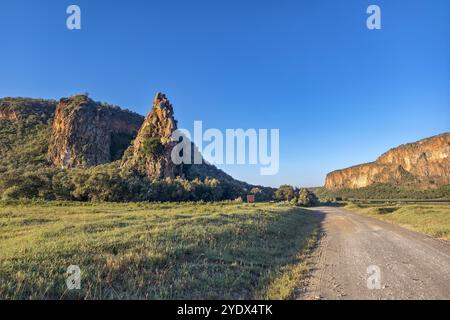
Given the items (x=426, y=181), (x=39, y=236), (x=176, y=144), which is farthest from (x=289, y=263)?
(x=426, y=181)

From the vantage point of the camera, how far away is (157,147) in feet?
244

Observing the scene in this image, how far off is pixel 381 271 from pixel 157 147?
68177 mm

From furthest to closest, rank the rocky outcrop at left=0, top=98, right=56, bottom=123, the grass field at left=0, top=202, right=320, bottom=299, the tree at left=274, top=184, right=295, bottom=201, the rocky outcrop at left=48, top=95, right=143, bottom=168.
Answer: the rocky outcrop at left=0, top=98, right=56, bottom=123 → the tree at left=274, top=184, right=295, bottom=201 → the rocky outcrop at left=48, top=95, right=143, bottom=168 → the grass field at left=0, top=202, right=320, bottom=299

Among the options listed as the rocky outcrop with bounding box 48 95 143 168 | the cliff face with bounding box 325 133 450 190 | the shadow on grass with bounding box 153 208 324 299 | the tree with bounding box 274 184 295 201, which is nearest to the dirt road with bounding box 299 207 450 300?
the shadow on grass with bounding box 153 208 324 299

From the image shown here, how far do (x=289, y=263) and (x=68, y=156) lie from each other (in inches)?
3502

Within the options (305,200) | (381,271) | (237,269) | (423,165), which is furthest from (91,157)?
(423,165)

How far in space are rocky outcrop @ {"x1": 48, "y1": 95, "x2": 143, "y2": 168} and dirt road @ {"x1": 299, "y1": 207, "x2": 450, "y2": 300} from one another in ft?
268

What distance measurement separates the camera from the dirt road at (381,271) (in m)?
7.44

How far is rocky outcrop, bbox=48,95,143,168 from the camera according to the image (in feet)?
288

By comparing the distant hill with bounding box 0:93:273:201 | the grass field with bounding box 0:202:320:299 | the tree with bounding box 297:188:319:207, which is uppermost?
the distant hill with bounding box 0:93:273:201

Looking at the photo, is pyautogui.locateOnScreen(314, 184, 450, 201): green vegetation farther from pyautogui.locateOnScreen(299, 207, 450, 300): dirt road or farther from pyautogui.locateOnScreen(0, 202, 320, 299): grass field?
pyautogui.locateOnScreen(0, 202, 320, 299): grass field

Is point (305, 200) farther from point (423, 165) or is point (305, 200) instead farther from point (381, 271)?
point (423, 165)

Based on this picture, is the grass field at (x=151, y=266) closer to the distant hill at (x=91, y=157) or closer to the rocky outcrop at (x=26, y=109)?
the distant hill at (x=91, y=157)
